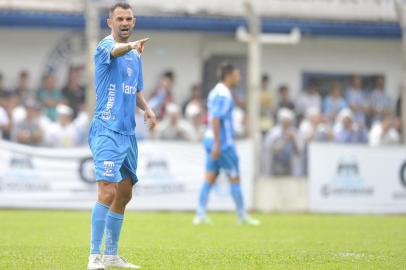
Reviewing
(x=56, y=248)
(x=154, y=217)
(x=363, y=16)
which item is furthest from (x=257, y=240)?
(x=363, y=16)

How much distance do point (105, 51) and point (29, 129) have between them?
12284mm

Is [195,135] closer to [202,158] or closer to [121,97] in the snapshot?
[202,158]

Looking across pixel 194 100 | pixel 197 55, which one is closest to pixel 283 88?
pixel 194 100

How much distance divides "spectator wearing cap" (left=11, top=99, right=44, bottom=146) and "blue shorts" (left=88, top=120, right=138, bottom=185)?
38.4 ft

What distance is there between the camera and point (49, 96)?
2425cm

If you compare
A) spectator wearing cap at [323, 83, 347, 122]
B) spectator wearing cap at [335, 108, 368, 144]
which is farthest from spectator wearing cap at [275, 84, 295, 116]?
spectator wearing cap at [335, 108, 368, 144]

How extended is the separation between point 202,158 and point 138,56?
12.0 meters

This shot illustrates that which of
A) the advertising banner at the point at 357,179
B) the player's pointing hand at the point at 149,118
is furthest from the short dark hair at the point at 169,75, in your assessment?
the player's pointing hand at the point at 149,118

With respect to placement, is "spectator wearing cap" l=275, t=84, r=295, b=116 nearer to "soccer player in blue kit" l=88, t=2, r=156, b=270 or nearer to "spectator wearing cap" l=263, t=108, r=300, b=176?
"spectator wearing cap" l=263, t=108, r=300, b=176

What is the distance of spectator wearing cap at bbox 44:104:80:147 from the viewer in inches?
835

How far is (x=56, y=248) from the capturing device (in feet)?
37.0

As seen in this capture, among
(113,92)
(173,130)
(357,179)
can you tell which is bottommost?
(357,179)

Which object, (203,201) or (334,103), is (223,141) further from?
(334,103)

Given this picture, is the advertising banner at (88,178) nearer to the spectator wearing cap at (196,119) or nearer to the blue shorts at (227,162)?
the spectator wearing cap at (196,119)
